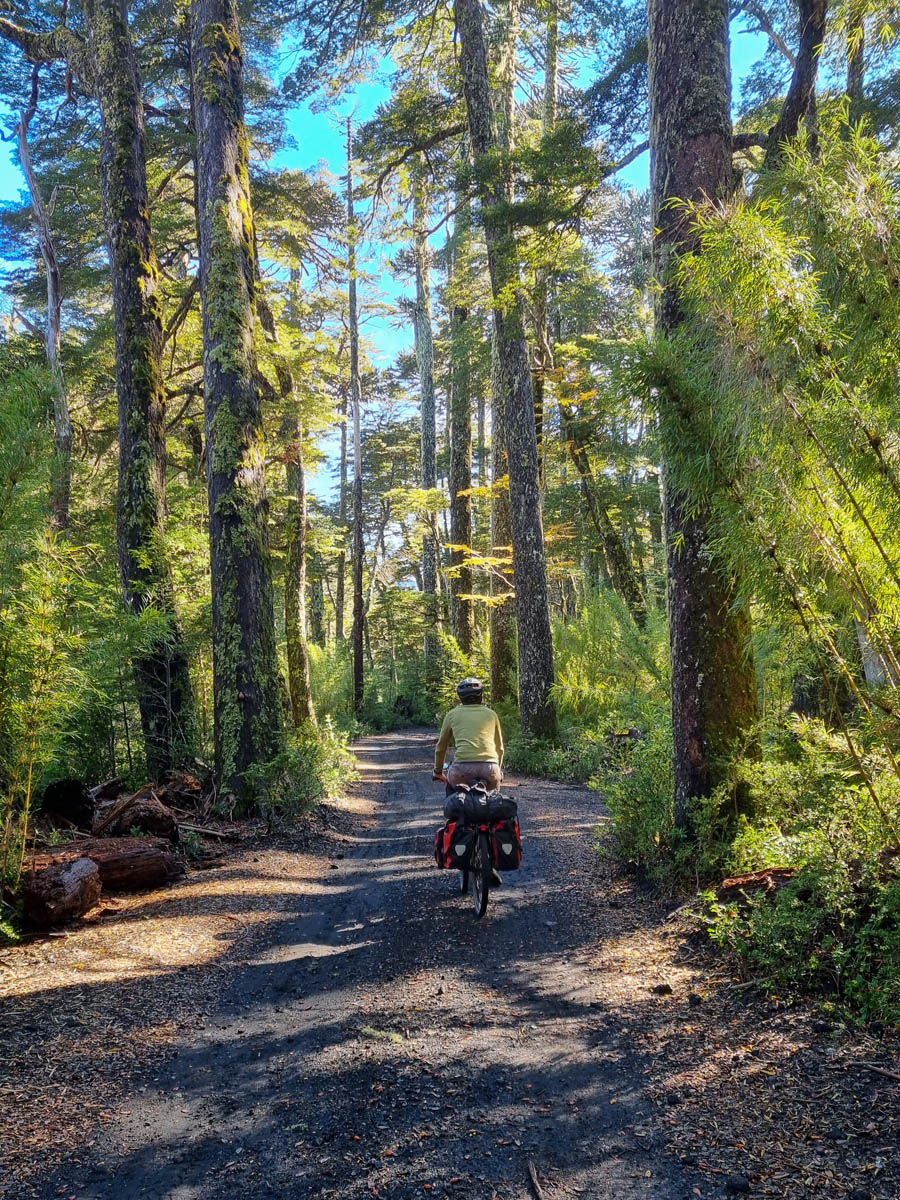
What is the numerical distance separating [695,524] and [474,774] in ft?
9.55

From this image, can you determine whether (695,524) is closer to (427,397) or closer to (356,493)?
(356,493)

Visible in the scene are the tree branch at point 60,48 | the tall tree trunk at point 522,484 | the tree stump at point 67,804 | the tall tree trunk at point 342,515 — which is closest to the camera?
the tree stump at point 67,804

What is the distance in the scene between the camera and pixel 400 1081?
3088mm

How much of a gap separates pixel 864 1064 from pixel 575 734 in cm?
1009

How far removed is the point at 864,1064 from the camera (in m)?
2.78

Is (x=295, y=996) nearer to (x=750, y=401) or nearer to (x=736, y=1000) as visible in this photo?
(x=736, y=1000)

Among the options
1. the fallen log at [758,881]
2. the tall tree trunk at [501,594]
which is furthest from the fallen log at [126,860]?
the tall tree trunk at [501,594]

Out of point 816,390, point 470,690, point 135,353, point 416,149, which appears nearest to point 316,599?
point 416,149

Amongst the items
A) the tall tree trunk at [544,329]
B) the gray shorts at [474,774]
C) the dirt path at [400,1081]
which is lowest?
the dirt path at [400,1081]

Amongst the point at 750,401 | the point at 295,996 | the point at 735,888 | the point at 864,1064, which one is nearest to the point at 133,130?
the point at 750,401

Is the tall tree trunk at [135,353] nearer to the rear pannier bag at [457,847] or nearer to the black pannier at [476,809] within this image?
the rear pannier bag at [457,847]

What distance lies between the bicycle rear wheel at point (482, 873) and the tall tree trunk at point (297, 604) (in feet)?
31.5

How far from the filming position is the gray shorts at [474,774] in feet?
20.2

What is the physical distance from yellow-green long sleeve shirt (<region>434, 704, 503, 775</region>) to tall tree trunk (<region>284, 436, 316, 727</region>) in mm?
8869
